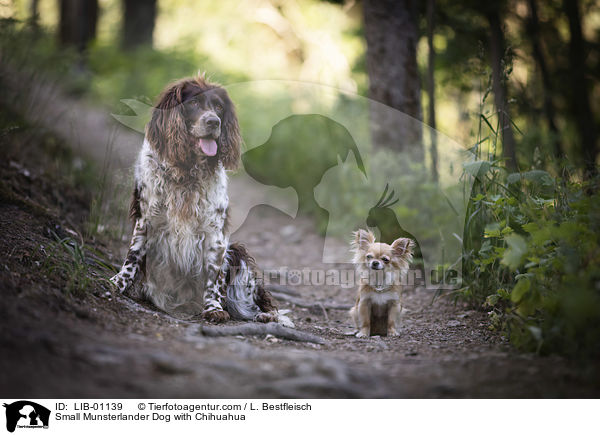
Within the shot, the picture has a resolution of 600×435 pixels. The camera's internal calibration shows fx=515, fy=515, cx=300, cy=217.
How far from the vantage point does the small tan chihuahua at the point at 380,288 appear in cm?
416

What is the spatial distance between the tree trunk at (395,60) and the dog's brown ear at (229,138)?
10.0 ft

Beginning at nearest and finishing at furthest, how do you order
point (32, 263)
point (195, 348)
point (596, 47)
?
1. point (195, 348)
2. point (32, 263)
3. point (596, 47)

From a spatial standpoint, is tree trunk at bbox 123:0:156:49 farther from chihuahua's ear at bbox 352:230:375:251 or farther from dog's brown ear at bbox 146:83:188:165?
chihuahua's ear at bbox 352:230:375:251

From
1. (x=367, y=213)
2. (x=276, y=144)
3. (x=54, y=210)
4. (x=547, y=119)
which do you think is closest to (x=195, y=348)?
(x=54, y=210)

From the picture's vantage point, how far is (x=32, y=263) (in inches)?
143

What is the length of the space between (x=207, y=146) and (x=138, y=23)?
12526 mm

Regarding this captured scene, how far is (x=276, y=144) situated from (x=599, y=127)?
6.68 m

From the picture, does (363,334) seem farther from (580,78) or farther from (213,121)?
(580,78)

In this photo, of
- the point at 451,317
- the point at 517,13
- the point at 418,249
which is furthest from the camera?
the point at 517,13

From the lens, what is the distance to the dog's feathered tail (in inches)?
169

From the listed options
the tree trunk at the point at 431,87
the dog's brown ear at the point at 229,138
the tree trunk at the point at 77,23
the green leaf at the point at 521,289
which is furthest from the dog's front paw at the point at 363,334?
the tree trunk at the point at 77,23

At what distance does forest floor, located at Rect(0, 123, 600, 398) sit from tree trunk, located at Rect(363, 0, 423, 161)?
317 cm

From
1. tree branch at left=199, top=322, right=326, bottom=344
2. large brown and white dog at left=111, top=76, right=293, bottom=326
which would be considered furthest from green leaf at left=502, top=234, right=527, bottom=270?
large brown and white dog at left=111, top=76, right=293, bottom=326
